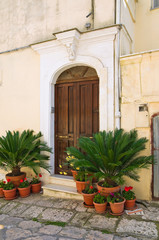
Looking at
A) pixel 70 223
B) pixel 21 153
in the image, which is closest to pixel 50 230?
pixel 70 223

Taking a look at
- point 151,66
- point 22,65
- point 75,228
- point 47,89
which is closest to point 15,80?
point 22,65

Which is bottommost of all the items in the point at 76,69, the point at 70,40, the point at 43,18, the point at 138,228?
the point at 138,228

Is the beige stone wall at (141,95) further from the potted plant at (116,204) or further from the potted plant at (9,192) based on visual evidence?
the potted plant at (9,192)

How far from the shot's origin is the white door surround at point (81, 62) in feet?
14.4

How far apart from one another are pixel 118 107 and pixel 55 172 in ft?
8.15

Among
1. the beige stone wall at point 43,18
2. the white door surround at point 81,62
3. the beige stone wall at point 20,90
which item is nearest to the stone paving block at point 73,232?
the white door surround at point 81,62

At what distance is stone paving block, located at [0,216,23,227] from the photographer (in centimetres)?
351

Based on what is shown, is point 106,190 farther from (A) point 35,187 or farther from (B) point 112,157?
(A) point 35,187

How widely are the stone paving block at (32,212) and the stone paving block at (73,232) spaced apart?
81cm

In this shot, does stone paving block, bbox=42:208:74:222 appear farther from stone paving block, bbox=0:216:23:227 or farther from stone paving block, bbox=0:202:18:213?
stone paving block, bbox=0:202:18:213

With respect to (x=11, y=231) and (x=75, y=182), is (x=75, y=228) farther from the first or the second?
(x=75, y=182)

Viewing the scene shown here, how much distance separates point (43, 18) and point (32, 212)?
4.92 m

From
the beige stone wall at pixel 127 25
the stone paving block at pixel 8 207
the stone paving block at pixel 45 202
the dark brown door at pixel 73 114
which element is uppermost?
the beige stone wall at pixel 127 25

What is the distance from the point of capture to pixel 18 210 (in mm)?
4055
